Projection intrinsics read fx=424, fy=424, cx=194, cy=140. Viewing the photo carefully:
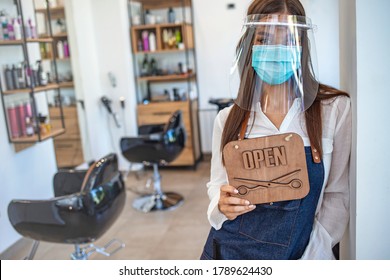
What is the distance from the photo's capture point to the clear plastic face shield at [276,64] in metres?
0.87

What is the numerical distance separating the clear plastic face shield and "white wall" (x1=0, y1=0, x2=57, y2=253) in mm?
2080

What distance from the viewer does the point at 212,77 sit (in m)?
4.32

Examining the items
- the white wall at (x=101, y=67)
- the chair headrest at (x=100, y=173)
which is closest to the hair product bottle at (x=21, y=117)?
the chair headrest at (x=100, y=173)

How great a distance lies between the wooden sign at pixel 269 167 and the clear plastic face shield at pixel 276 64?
111 mm

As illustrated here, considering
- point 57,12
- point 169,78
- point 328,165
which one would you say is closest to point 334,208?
point 328,165

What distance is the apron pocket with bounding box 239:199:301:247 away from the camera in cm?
94

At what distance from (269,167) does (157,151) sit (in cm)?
249

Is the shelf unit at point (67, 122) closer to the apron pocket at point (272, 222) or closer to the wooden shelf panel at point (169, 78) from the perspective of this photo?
the wooden shelf panel at point (169, 78)

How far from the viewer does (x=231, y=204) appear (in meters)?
0.90

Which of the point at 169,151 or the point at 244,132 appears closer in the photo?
the point at 244,132

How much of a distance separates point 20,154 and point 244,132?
Result: 2.18m

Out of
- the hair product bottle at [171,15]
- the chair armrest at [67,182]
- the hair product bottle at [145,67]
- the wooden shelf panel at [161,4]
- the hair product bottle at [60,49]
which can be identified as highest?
the wooden shelf panel at [161,4]

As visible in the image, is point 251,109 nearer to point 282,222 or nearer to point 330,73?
point 282,222
